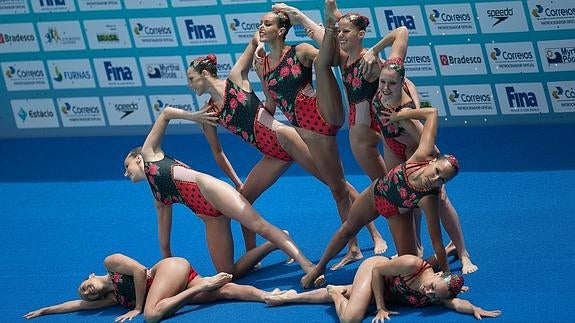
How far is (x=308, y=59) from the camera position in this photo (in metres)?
8.38

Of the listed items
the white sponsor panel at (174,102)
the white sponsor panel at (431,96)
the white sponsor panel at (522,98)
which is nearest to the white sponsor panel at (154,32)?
the white sponsor panel at (174,102)

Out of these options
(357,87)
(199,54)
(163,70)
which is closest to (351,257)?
(357,87)

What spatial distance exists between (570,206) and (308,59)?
2375 mm

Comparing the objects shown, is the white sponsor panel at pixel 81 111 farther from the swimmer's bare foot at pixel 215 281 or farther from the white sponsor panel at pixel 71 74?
the swimmer's bare foot at pixel 215 281

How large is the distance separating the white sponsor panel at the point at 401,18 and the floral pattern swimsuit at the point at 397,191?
420cm

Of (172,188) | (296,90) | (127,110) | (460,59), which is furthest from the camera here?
(127,110)

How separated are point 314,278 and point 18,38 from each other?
6.05m

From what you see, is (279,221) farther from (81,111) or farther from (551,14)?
(81,111)

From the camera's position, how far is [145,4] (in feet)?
40.7

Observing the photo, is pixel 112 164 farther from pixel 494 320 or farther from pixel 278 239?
pixel 494 320

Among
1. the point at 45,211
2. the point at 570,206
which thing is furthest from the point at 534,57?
the point at 45,211

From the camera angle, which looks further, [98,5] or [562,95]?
[98,5]

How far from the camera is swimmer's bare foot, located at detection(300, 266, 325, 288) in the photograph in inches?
315

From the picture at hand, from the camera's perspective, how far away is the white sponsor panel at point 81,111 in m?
12.9
